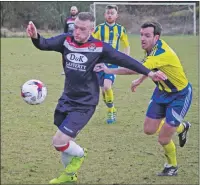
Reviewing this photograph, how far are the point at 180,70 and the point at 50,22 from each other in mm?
30229

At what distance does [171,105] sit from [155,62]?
23.2 inches

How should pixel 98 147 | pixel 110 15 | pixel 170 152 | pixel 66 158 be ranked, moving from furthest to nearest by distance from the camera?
1. pixel 110 15
2. pixel 98 147
3. pixel 170 152
4. pixel 66 158

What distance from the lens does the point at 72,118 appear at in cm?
573

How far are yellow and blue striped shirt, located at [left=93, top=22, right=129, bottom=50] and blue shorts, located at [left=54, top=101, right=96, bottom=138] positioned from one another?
418 cm

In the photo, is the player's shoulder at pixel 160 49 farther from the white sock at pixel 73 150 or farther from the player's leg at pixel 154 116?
the white sock at pixel 73 150

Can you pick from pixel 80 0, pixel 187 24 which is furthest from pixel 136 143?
pixel 187 24

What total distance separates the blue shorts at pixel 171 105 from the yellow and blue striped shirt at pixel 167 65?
2.9 inches

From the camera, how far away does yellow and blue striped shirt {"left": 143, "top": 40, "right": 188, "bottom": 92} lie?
5.94 metres

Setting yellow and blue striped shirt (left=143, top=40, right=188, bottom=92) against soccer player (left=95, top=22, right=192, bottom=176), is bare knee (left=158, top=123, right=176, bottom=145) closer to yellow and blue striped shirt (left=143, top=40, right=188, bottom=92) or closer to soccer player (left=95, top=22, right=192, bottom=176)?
soccer player (left=95, top=22, right=192, bottom=176)

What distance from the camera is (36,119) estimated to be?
936cm

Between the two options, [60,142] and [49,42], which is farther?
[49,42]

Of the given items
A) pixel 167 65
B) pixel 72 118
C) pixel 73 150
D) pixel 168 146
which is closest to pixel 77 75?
pixel 72 118

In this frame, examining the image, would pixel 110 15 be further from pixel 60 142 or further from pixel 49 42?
pixel 60 142

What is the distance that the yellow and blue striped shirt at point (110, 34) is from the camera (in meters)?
9.91
